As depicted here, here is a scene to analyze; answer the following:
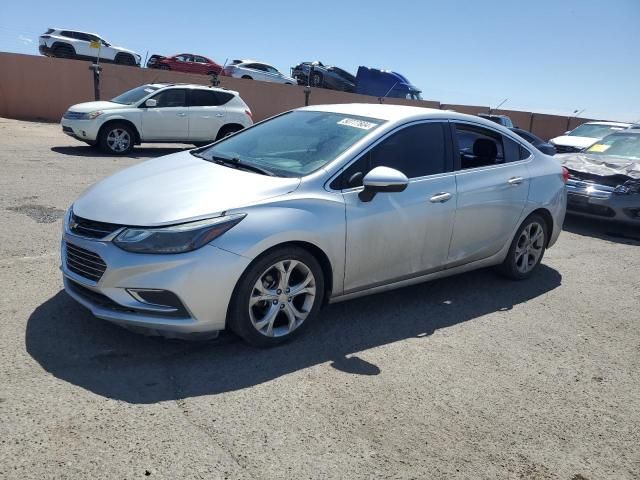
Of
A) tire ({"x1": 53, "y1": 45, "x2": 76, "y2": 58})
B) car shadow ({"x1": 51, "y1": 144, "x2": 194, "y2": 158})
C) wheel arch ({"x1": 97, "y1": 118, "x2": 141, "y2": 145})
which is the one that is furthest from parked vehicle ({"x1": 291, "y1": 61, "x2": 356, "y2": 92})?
wheel arch ({"x1": 97, "y1": 118, "x2": 141, "y2": 145})

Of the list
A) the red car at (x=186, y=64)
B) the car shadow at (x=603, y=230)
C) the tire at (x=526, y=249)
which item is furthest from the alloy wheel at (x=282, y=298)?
the red car at (x=186, y=64)

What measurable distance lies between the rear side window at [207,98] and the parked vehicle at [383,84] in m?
15.8

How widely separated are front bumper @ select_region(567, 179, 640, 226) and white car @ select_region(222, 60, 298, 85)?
21.5 m

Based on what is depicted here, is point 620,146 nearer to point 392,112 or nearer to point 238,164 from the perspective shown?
point 392,112

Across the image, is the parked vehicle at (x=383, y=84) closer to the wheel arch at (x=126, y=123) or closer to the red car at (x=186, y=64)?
the red car at (x=186, y=64)

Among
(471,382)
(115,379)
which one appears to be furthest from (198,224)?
(471,382)

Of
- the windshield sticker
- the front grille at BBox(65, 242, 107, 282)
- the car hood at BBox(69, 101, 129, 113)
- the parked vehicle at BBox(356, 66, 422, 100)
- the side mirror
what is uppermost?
the parked vehicle at BBox(356, 66, 422, 100)

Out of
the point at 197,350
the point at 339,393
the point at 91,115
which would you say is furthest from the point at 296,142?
the point at 91,115

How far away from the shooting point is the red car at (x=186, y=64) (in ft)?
85.0

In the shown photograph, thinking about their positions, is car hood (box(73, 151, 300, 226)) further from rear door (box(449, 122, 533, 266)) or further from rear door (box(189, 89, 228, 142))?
rear door (box(189, 89, 228, 142))

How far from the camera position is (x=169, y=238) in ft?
11.0

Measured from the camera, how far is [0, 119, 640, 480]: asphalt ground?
2.70 meters

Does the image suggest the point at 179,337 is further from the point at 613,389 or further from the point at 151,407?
the point at 613,389

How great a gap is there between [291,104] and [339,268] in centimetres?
2008
